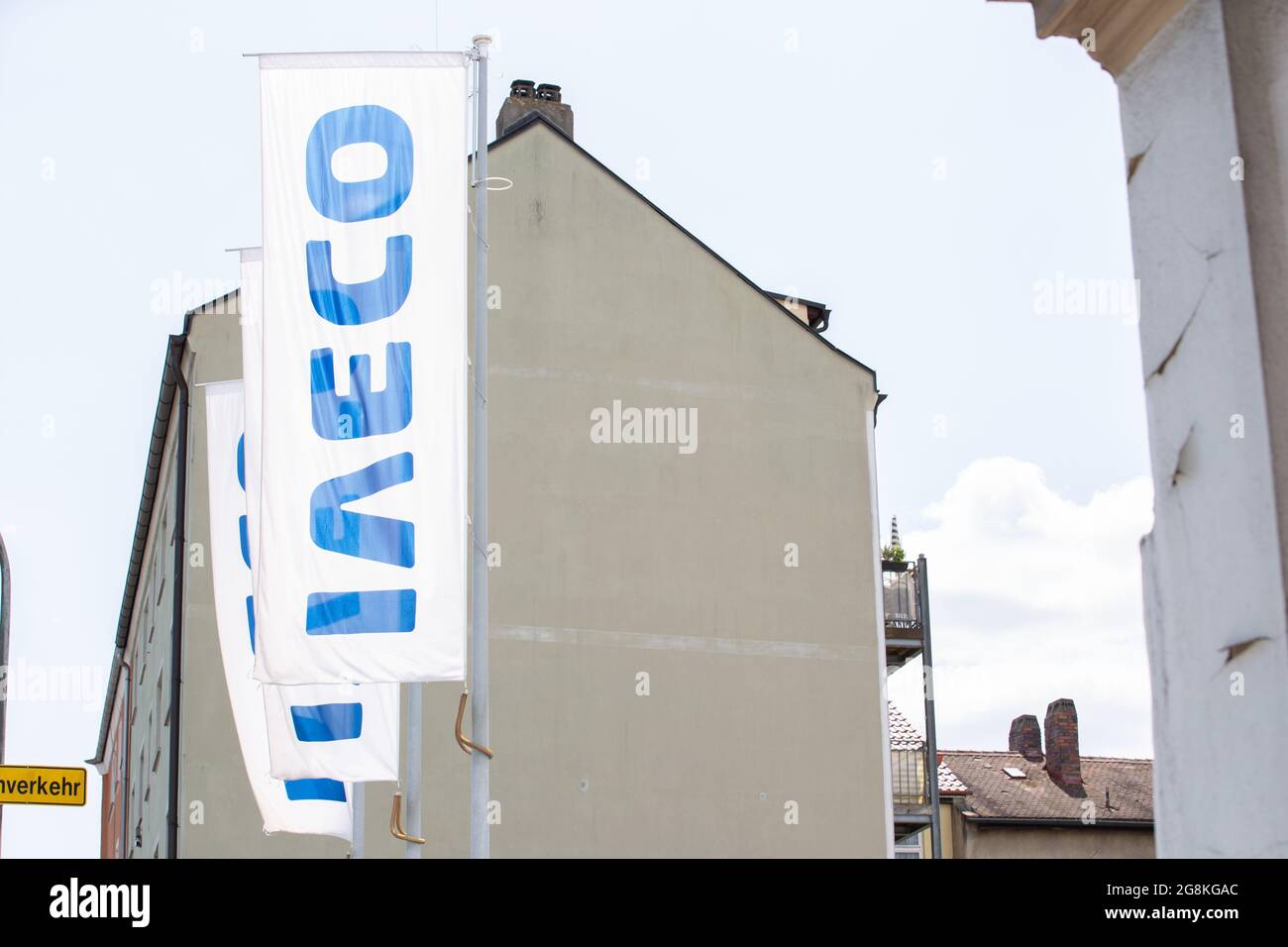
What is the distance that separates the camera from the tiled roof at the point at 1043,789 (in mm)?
40312

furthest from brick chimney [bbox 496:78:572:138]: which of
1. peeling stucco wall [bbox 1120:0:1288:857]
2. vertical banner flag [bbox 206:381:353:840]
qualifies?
peeling stucco wall [bbox 1120:0:1288:857]

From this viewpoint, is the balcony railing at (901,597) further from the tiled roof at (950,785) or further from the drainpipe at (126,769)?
the drainpipe at (126,769)

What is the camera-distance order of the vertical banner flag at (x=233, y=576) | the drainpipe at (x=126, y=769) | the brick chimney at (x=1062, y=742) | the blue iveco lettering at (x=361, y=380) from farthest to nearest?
the brick chimney at (x=1062, y=742) < the drainpipe at (x=126, y=769) < the vertical banner flag at (x=233, y=576) < the blue iveco lettering at (x=361, y=380)

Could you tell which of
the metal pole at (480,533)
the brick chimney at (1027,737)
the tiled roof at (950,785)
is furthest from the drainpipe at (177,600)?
the brick chimney at (1027,737)

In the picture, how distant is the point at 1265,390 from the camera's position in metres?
3.06

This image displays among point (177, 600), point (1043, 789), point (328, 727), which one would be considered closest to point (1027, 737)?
point (1043, 789)

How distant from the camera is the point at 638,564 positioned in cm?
2348

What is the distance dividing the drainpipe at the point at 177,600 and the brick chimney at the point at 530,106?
24.0 feet

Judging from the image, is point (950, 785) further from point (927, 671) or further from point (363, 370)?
point (363, 370)

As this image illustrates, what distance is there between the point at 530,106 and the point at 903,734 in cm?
1651

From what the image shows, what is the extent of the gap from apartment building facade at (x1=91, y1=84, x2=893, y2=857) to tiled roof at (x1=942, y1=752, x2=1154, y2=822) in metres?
16.1

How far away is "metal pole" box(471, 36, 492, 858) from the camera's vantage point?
11945 mm
